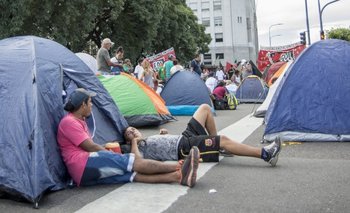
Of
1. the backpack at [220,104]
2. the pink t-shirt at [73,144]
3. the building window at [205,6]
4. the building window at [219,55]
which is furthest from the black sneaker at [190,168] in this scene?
the building window at [205,6]

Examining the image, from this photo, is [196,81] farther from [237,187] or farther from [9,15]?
[9,15]

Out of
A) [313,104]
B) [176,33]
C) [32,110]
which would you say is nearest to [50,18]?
[176,33]

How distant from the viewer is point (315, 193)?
A: 4.87 metres

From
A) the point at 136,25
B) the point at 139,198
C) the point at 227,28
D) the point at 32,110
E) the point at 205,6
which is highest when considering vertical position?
the point at 205,6

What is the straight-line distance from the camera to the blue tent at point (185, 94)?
44.5 feet

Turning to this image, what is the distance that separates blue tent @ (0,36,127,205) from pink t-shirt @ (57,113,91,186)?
0.37 ft

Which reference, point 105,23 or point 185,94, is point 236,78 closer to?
point 185,94

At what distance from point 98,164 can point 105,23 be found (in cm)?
2964

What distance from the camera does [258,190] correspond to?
505 centimetres

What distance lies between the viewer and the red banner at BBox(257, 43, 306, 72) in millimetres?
26234

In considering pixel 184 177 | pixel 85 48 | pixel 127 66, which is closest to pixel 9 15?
pixel 127 66

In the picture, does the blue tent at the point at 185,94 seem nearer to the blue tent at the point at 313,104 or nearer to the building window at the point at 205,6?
the blue tent at the point at 313,104

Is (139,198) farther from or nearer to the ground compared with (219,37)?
nearer to the ground

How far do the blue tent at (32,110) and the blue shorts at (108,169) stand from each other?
0.37 m
